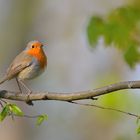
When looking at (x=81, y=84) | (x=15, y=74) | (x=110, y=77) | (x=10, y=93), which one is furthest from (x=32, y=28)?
(x=10, y=93)

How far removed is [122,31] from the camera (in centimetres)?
543

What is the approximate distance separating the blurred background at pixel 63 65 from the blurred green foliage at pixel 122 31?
14.7 feet

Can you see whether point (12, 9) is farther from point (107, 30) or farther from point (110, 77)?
point (107, 30)

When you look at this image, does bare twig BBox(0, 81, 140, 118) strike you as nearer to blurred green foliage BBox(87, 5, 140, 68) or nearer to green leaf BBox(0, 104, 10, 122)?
green leaf BBox(0, 104, 10, 122)

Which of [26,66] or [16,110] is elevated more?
[26,66]

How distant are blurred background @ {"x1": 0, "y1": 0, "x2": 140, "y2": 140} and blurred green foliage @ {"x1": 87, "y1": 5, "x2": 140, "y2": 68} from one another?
449 cm

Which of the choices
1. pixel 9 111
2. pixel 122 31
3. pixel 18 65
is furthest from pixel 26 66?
pixel 9 111

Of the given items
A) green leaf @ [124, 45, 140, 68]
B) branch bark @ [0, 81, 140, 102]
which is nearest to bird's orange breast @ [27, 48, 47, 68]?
green leaf @ [124, 45, 140, 68]

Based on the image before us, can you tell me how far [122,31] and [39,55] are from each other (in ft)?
2.47

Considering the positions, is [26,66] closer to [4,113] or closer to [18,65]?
[18,65]

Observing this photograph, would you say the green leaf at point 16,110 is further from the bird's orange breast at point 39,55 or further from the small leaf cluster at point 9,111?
the bird's orange breast at point 39,55

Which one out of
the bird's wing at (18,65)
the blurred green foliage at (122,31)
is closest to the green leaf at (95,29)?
the blurred green foliage at (122,31)

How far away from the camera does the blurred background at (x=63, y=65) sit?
12352 millimetres

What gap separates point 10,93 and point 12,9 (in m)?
11.5
